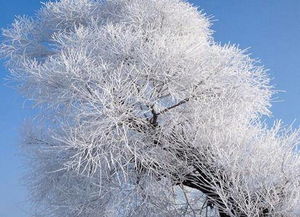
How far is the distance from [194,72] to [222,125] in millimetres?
1051

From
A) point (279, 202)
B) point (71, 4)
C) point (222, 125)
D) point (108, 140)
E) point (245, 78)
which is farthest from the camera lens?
point (71, 4)

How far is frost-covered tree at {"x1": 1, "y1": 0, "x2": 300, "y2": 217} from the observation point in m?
7.83

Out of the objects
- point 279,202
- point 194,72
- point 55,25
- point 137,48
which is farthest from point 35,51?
point 279,202

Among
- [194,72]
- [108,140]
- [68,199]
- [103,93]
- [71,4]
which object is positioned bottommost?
[68,199]

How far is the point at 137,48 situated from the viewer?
870 centimetres

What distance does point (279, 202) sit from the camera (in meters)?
7.57

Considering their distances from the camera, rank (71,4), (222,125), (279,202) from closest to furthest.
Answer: (279,202), (222,125), (71,4)

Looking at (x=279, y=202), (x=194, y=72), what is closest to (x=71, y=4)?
(x=194, y=72)

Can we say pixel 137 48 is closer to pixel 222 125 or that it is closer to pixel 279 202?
pixel 222 125

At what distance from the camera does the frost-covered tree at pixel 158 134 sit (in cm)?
783

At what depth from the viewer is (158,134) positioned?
8.61 meters

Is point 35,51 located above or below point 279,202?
above

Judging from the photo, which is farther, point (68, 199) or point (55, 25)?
point (55, 25)

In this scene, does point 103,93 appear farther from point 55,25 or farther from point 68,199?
point 55,25
